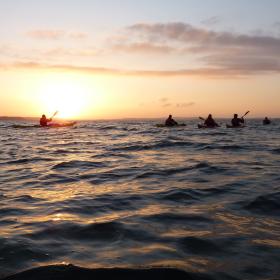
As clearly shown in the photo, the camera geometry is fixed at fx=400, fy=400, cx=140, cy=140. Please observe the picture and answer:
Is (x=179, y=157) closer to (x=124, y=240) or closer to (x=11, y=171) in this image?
(x=11, y=171)

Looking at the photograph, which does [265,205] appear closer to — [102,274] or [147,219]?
[147,219]

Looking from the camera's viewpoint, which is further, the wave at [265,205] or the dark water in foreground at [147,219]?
the wave at [265,205]

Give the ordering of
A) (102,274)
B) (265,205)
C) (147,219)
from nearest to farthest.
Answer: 1. (102,274)
2. (147,219)
3. (265,205)

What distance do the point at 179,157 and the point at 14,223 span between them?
11.7 metres

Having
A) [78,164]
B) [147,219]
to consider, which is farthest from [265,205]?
[78,164]

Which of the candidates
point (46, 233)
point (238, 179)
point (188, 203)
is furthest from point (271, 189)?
point (46, 233)

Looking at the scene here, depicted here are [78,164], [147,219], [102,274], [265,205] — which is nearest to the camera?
[102,274]

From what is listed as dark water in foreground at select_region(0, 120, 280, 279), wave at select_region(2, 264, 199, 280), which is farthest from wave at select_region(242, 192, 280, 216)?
wave at select_region(2, 264, 199, 280)

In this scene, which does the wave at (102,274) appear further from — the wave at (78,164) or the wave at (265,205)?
the wave at (78,164)

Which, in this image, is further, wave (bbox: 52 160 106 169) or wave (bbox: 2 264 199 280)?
wave (bbox: 52 160 106 169)

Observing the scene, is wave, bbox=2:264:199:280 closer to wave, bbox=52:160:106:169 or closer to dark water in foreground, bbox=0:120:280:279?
dark water in foreground, bbox=0:120:280:279

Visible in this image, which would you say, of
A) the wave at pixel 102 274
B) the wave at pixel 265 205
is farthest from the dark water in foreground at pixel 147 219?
the wave at pixel 102 274

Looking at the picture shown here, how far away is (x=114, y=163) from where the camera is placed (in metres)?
16.8

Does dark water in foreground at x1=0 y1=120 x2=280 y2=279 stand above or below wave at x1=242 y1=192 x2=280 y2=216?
below
